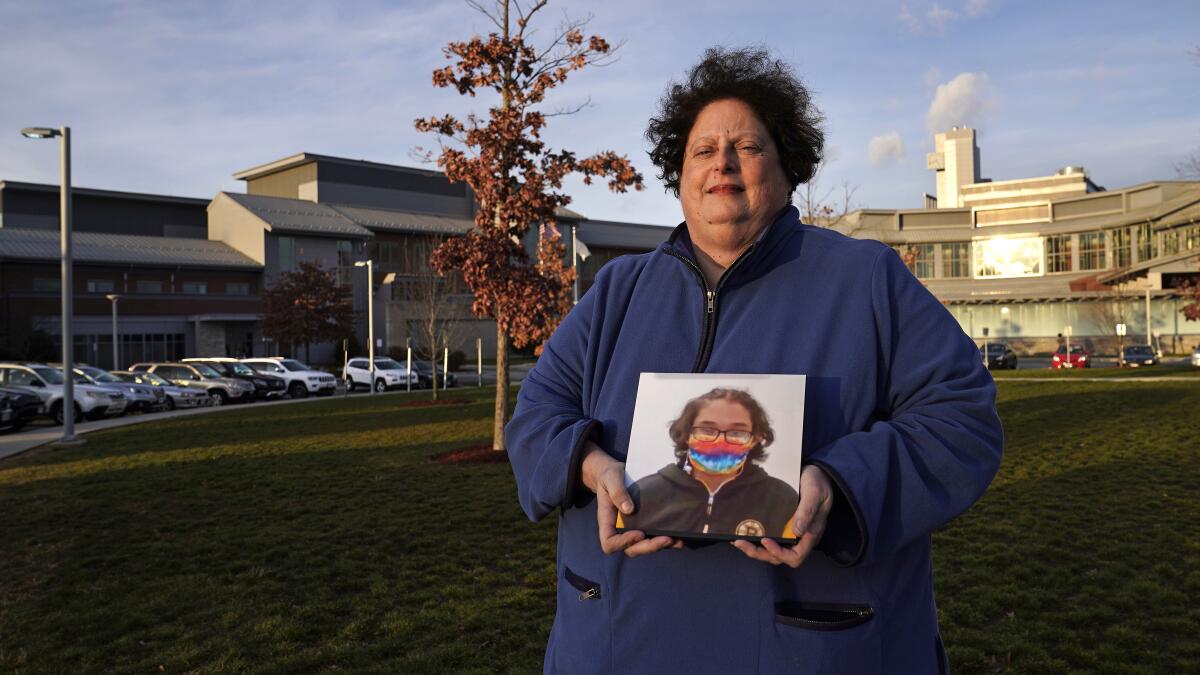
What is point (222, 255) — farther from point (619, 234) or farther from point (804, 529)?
point (804, 529)

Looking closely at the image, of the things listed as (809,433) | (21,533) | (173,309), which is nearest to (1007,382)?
(21,533)

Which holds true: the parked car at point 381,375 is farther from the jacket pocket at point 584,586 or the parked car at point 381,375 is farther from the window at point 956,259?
the window at point 956,259

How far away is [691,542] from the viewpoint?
1.93 meters

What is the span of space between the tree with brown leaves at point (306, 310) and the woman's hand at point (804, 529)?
5269 cm

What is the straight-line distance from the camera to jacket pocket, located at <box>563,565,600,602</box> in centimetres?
210

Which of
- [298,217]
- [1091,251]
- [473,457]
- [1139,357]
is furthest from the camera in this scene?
[1091,251]

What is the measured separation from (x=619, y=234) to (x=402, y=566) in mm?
77498

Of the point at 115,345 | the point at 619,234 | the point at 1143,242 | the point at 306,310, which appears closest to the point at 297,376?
the point at 306,310

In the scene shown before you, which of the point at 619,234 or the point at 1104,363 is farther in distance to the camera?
the point at 619,234

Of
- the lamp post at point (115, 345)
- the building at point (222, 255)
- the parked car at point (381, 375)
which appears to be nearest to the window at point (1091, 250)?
the building at point (222, 255)

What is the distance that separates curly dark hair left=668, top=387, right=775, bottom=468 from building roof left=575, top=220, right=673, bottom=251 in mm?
76529

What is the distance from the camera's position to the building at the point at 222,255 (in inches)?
2108

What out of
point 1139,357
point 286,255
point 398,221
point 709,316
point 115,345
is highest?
point 398,221

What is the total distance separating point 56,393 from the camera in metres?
24.7
